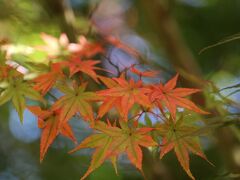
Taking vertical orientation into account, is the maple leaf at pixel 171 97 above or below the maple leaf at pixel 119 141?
above

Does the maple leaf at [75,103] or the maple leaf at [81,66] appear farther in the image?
the maple leaf at [81,66]

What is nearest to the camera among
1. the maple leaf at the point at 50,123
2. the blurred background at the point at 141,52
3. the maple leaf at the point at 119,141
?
the maple leaf at the point at 119,141

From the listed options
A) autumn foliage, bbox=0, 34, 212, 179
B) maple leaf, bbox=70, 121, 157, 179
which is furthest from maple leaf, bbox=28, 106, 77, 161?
maple leaf, bbox=70, 121, 157, 179

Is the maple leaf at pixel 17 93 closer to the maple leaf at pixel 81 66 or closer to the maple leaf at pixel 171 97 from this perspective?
the maple leaf at pixel 81 66

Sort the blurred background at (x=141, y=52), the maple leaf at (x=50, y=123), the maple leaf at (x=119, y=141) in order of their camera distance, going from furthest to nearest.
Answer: the blurred background at (x=141, y=52)
the maple leaf at (x=50, y=123)
the maple leaf at (x=119, y=141)

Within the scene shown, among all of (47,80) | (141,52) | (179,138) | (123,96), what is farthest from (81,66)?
(141,52)

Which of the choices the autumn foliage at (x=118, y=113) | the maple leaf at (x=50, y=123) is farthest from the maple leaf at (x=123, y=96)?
the maple leaf at (x=50, y=123)
